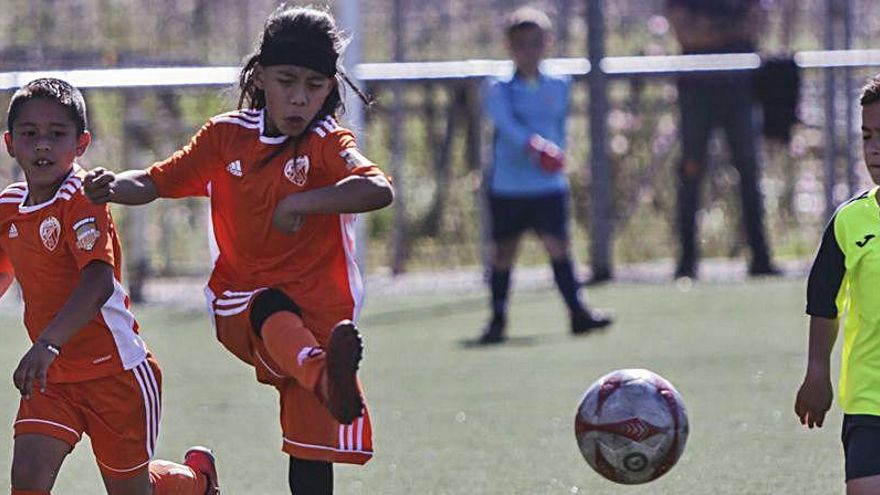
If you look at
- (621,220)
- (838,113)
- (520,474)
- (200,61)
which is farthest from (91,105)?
(520,474)

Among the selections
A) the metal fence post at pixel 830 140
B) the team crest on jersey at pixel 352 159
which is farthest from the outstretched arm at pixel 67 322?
the metal fence post at pixel 830 140

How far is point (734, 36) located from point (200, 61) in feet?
13.8

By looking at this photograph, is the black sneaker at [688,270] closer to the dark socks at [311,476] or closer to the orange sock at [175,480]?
the orange sock at [175,480]

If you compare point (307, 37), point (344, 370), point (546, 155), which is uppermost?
point (307, 37)

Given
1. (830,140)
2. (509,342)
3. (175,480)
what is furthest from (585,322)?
(175,480)

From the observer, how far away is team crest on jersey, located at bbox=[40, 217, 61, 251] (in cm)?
489

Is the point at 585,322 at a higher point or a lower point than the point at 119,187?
lower

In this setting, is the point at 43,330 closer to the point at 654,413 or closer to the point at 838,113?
the point at 654,413

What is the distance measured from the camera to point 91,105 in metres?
13.8

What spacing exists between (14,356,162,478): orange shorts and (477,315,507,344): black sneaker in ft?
18.0

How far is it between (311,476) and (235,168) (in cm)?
89

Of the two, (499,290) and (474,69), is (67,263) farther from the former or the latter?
(474,69)

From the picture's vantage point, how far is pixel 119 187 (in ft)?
16.8

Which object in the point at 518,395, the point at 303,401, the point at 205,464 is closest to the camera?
the point at 303,401
